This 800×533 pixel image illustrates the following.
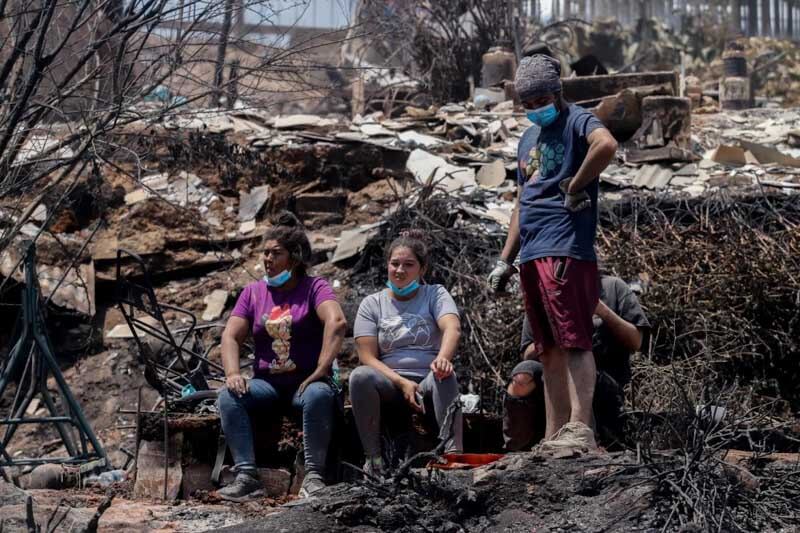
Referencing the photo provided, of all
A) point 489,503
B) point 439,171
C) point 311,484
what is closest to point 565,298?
point 489,503

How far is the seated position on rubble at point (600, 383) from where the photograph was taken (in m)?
5.56

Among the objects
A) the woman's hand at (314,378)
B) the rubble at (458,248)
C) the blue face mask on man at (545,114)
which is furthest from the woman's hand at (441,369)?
the blue face mask on man at (545,114)

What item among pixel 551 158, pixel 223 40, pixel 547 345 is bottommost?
pixel 547 345

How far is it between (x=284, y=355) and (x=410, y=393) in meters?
0.69

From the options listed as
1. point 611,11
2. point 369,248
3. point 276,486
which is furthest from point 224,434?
point 611,11

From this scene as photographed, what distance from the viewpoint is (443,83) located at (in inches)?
695

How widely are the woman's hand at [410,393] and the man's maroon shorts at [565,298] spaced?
64cm

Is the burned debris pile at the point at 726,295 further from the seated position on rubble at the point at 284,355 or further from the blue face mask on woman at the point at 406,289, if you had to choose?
the seated position on rubble at the point at 284,355

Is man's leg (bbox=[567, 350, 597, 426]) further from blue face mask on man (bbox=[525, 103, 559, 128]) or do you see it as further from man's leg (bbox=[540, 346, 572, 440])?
blue face mask on man (bbox=[525, 103, 559, 128])

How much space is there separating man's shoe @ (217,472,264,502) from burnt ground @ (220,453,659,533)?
36.6 inches

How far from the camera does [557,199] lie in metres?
5.27

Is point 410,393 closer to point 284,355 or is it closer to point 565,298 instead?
point 284,355

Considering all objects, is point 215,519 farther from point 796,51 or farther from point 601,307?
point 796,51

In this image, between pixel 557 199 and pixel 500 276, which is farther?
pixel 500 276
